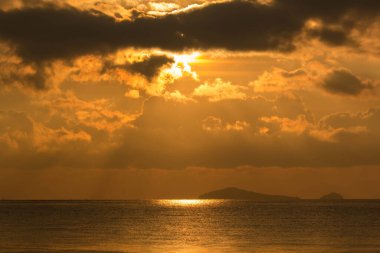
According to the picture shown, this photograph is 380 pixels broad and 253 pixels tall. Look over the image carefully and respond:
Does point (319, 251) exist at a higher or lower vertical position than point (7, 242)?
lower

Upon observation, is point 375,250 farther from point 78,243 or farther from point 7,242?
point 7,242

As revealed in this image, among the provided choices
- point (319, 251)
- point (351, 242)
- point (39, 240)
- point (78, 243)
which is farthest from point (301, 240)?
point (39, 240)

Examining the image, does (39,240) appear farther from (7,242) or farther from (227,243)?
(227,243)

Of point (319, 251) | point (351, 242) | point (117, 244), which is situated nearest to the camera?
point (319, 251)

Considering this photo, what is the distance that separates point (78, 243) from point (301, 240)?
30.6 metres

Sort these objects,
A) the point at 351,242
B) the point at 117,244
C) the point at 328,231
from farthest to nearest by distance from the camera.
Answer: the point at 328,231
the point at 351,242
the point at 117,244

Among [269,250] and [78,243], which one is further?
[78,243]

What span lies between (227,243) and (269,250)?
38.5ft

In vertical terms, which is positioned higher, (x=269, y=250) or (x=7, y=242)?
(x=7, y=242)

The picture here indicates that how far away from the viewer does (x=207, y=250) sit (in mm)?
75500

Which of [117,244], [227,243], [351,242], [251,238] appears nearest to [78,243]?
[117,244]

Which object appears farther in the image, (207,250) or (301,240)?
(301,240)

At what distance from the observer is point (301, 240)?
3548 inches

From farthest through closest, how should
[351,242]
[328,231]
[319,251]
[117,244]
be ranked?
[328,231], [351,242], [117,244], [319,251]
